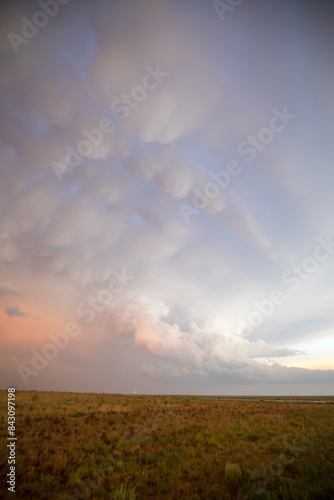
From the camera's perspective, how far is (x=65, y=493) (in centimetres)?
736

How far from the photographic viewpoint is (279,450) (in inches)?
468

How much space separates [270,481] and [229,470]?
4.70 feet

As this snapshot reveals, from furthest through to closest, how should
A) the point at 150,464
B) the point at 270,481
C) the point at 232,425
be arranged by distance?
the point at 232,425 → the point at 150,464 → the point at 270,481

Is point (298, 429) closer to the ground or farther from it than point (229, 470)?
closer to the ground

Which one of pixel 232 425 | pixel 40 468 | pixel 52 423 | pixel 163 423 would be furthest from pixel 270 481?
pixel 52 423

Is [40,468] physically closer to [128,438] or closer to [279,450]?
[128,438]

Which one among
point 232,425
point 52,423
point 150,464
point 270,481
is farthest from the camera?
point 232,425

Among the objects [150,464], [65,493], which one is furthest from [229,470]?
[65,493]

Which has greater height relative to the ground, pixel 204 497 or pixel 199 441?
pixel 204 497

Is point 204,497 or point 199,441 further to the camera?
point 199,441

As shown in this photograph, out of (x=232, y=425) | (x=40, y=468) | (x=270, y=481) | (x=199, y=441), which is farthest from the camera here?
(x=232, y=425)

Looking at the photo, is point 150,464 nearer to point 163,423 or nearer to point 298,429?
point 163,423

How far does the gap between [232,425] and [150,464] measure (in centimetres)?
1061

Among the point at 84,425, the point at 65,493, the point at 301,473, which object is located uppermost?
the point at 65,493
